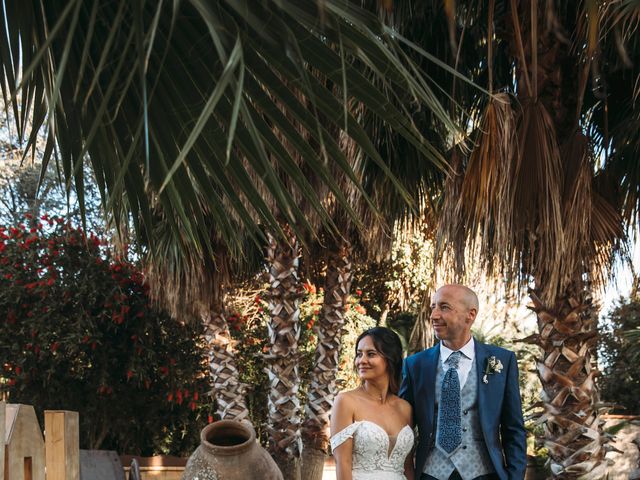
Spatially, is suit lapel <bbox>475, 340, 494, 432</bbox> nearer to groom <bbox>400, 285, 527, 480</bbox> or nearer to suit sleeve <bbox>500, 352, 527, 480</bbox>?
groom <bbox>400, 285, 527, 480</bbox>

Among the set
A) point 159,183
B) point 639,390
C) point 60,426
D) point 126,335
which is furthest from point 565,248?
point 639,390

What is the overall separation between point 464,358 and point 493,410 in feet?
1.09

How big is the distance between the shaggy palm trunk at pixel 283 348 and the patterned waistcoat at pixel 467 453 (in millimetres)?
6167

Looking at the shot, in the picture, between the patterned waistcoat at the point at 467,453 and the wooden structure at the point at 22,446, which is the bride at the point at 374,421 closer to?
the patterned waistcoat at the point at 467,453

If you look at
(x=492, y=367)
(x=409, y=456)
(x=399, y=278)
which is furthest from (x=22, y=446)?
(x=399, y=278)

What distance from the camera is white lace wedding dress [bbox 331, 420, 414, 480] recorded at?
4938 mm

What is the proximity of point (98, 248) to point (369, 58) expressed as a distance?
1359 cm

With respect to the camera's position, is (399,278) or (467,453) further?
(399,278)

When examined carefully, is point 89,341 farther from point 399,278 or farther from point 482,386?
point 482,386

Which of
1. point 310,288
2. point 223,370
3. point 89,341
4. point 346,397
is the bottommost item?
point 346,397

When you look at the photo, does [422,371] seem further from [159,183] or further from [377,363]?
[159,183]

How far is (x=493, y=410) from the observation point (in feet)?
16.3

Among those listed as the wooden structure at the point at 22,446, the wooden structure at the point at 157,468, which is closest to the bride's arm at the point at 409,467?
the wooden structure at the point at 22,446

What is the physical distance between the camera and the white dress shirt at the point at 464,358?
16.6 ft
